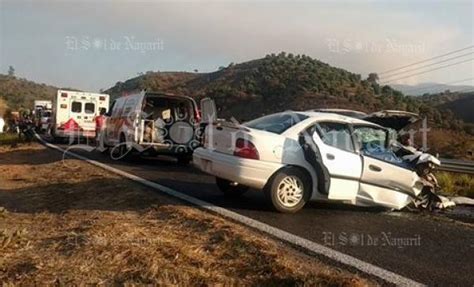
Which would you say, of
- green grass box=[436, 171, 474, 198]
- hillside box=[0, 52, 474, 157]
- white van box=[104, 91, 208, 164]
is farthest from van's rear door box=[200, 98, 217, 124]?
hillside box=[0, 52, 474, 157]

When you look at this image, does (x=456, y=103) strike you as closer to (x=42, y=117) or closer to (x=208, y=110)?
(x=42, y=117)

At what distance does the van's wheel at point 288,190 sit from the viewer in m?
7.63

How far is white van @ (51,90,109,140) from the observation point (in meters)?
→ 25.3

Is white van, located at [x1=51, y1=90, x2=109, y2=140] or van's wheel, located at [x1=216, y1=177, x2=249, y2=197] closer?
van's wheel, located at [x1=216, y1=177, x2=249, y2=197]

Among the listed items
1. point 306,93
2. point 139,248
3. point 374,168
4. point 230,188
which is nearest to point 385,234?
point 374,168

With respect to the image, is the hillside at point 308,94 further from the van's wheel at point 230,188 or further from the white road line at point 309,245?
the white road line at point 309,245

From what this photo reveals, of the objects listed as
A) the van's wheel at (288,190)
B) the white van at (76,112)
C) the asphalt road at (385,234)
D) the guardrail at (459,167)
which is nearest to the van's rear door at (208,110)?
the asphalt road at (385,234)

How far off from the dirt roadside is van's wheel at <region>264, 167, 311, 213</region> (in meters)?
0.94

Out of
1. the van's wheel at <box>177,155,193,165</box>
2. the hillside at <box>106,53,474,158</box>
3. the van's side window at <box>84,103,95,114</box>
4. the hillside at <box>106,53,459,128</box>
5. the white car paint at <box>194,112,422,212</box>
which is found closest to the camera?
the white car paint at <box>194,112,422,212</box>

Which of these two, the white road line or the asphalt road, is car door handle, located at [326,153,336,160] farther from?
the white road line

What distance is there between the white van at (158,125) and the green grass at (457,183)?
6.00 meters

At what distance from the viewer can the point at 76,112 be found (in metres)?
25.6

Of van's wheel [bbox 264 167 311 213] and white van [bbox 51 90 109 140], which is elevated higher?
white van [bbox 51 90 109 140]

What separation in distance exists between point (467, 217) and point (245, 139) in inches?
154
